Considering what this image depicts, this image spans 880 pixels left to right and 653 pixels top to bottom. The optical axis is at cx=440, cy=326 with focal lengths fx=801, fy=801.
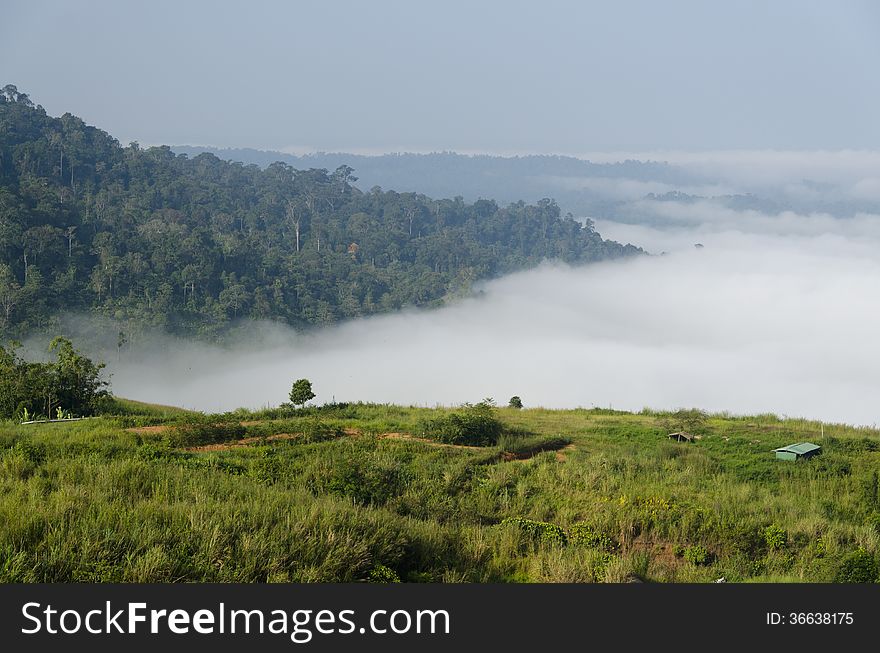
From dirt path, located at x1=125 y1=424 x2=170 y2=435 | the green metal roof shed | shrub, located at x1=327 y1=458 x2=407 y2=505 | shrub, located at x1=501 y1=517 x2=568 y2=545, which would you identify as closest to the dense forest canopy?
dirt path, located at x1=125 y1=424 x2=170 y2=435

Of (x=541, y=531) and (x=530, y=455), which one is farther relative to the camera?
(x=530, y=455)

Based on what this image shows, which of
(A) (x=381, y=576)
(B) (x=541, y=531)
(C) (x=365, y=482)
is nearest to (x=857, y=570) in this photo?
(B) (x=541, y=531)

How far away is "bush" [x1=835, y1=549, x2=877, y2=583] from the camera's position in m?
8.66

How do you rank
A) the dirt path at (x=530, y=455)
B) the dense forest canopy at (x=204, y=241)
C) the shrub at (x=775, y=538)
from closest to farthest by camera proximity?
the shrub at (x=775, y=538) < the dirt path at (x=530, y=455) < the dense forest canopy at (x=204, y=241)

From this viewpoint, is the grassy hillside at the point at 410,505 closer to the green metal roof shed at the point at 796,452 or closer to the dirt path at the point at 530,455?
the dirt path at the point at 530,455

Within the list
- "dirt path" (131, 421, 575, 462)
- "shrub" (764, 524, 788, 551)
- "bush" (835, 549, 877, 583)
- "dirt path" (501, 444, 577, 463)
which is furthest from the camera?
"dirt path" (501, 444, 577, 463)

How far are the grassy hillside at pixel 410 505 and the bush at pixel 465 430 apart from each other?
13.1 inches

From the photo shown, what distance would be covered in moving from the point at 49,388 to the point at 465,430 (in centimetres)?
1211

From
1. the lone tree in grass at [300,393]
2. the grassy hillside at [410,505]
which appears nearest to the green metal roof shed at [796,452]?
the grassy hillside at [410,505]

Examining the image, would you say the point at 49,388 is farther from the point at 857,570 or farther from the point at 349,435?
the point at 857,570

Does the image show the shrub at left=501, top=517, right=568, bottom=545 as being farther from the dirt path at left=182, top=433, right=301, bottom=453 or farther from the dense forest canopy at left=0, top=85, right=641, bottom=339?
the dense forest canopy at left=0, top=85, right=641, bottom=339

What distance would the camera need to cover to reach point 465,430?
19.6 metres

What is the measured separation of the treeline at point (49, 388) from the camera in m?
21.8

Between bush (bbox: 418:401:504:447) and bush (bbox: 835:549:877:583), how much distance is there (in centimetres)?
1114
